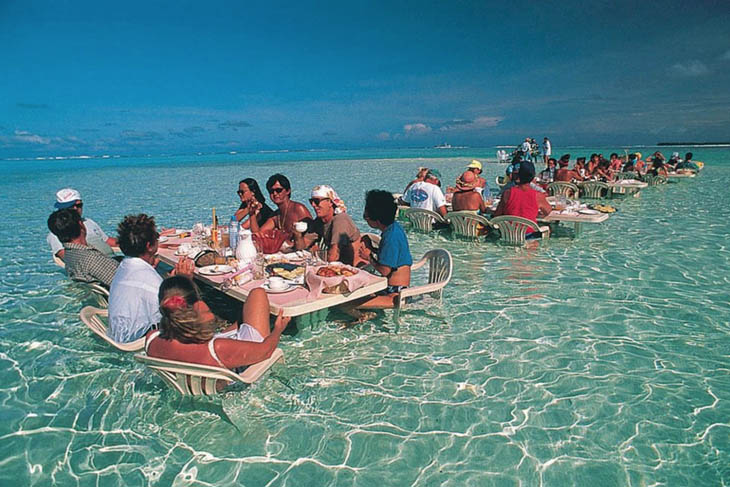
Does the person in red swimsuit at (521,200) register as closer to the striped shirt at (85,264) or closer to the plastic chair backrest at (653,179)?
the striped shirt at (85,264)

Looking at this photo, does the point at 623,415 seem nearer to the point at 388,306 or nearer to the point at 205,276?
the point at 388,306

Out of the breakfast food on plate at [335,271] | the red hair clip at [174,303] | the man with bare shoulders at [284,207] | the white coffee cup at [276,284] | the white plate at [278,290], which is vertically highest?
the man with bare shoulders at [284,207]

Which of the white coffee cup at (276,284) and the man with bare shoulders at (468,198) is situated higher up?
the man with bare shoulders at (468,198)

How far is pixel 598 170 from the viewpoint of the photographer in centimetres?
1669

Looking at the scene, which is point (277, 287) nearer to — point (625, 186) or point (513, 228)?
point (513, 228)

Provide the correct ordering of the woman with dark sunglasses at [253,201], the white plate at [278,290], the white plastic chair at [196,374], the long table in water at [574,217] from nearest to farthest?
1. the white plastic chair at [196,374]
2. the white plate at [278,290]
3. the woman with dark sunglasses at [253,201]
4. the long table in water at [574,217]

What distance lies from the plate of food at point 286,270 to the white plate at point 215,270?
1.26ft

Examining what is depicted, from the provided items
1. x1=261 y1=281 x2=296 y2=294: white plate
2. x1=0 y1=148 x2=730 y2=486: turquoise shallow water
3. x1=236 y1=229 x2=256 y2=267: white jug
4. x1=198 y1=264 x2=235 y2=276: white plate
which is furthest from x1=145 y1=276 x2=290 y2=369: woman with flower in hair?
x1=236 y1=229 x2=256 y2=267: white jug

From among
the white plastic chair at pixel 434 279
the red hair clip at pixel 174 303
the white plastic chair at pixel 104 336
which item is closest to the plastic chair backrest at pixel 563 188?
the white plastic chair at pixel 434 279

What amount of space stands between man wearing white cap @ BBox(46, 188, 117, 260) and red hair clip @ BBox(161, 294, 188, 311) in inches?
133

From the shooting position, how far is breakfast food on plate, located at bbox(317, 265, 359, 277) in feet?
12.3

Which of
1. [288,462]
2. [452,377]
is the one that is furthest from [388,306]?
[288,462]

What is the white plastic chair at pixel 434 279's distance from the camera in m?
4.40

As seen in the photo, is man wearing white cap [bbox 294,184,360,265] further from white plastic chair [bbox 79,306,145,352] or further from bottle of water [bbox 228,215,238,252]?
white plastic chair [bbox 79,306,145,352]
